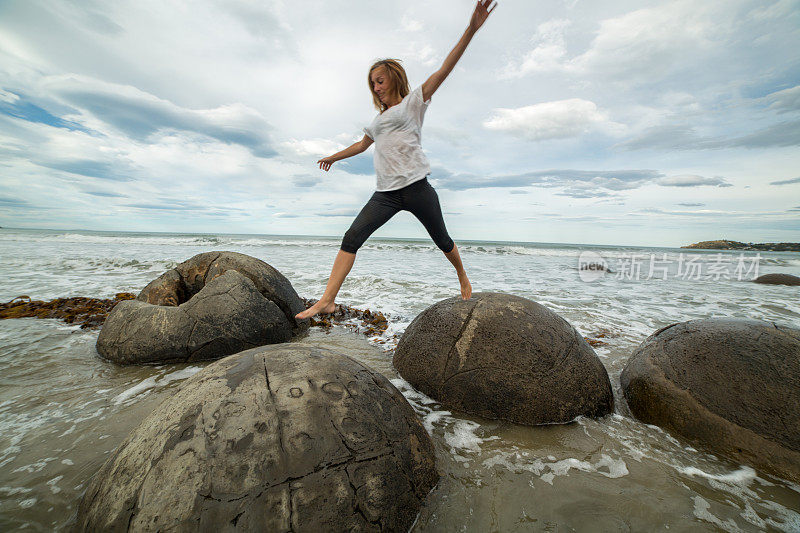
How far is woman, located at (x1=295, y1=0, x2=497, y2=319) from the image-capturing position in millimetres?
3246

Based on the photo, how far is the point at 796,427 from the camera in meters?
2.42

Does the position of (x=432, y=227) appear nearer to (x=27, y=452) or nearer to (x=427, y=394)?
(x=427, y=394)

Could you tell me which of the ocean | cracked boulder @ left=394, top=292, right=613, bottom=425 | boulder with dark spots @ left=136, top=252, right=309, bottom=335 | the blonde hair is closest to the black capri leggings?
the blonde hair

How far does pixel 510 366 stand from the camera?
3.02m

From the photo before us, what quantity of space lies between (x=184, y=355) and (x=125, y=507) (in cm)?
289

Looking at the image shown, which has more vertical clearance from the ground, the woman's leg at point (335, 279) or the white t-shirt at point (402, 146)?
the white t-shirt at point (402, 146)

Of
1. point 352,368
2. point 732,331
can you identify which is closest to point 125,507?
point 352,368

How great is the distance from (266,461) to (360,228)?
2122 mm

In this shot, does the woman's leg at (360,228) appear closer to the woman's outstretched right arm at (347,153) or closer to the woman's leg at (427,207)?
the woman's leg at (427,207)

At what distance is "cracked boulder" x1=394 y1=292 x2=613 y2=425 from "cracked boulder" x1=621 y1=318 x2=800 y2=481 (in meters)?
0.43

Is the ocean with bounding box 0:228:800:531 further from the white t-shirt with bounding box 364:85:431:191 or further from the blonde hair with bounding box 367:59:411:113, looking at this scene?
the blonde hair with bounding box 367:59:411:113

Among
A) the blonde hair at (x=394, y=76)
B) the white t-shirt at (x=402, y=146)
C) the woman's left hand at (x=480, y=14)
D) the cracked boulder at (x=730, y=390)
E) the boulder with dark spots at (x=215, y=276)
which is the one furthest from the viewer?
the boulder with dark spots at (x=215, y=276)

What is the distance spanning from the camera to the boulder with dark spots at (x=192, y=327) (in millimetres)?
4023

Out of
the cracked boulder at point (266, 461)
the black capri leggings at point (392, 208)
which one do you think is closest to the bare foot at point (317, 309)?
the black capri leggings at point (392, 208)
